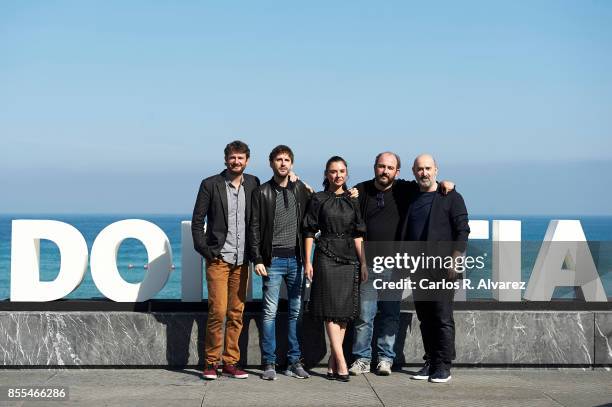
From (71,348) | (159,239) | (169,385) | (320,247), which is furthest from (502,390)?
(71,348)

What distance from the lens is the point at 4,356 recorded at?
26.1 feet

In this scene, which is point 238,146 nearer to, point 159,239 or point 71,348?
point 159,239

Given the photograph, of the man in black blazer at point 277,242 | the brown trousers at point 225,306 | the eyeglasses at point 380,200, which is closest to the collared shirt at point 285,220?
the man in black blazer at point 277,242

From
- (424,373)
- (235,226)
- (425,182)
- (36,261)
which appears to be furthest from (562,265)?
(36,261)

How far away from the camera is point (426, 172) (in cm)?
726

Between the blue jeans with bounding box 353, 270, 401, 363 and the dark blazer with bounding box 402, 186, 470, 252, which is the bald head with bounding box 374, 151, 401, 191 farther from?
the blue jeans with bounding box 353, 270, 401, 363

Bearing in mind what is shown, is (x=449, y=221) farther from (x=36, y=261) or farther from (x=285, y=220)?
(x=36, y=261)

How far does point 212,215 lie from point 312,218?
857 millimetres

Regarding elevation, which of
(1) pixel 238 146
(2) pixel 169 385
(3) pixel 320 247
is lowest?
(2) pixel 169 385

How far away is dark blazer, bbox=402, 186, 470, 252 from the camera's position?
7.21 metres

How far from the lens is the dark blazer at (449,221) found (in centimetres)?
721

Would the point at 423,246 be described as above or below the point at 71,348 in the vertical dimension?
above

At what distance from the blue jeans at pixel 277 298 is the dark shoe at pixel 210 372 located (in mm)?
445

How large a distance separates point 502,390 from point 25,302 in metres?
4.40
